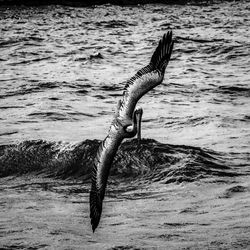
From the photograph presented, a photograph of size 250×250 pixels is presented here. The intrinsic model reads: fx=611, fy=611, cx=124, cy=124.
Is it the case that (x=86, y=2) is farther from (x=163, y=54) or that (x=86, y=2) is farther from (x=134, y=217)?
(x=163, y=54)

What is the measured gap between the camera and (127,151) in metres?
12.0

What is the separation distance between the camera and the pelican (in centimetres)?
601

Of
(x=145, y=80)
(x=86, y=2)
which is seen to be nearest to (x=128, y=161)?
(x=145, y=80)

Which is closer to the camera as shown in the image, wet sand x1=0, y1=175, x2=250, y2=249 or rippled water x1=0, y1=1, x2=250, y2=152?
wet sand x1=0, y1=175, x2=250, y2=249

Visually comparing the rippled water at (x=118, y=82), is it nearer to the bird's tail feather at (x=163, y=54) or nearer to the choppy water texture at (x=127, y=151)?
the choppy water texture at (x=127, y=151)

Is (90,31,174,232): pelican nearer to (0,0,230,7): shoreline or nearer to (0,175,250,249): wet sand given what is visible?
(0,175,250,249): wet sand

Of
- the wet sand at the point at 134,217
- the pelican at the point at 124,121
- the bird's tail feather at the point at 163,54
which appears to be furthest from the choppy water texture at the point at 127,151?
the bird's tail feather at the point at 163,54

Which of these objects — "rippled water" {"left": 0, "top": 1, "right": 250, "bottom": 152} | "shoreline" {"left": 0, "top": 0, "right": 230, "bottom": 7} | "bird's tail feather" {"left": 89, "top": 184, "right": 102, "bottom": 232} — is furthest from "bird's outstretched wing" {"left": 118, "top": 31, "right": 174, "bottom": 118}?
"shoreline" {"left": 0, "top": 0, "right": 230, "bottom": 7}

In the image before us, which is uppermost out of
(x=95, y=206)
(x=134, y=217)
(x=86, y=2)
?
(x=95, y=206)

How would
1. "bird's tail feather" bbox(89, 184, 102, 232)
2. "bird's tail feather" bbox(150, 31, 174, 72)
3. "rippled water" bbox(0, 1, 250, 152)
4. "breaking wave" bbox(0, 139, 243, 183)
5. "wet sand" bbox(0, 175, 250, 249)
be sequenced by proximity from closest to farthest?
1. "bird's tail feather" bbox(89, 184, 102, 232)
2. "bird's tail feather" bbox(150, 31, 174, 72)
3. "wet sand" bbox(0, 175, 250, 249)
4. "breaking wave" bbox(0, 139, 243, 183)
5. "rippled water" bbox(0, 1, 250, 152)

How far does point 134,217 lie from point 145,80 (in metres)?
2.53

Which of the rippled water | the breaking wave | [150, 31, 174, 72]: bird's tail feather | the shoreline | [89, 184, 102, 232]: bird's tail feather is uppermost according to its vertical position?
[150, 31, 174, 72]: bird's tail feather

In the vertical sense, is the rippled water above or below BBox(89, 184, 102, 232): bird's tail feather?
below

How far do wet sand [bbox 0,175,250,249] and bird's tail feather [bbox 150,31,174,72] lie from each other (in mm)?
2092
